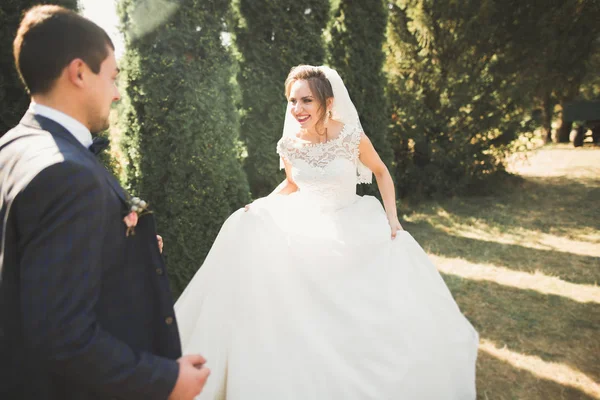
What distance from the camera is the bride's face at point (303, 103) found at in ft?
11.4

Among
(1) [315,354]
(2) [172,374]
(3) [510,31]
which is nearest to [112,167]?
(1) [315,354]

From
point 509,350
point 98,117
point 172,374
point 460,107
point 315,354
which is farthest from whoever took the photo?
point 460,107

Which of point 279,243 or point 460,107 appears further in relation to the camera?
point 460,107

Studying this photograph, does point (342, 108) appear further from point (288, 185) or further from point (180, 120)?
point (180, 120)

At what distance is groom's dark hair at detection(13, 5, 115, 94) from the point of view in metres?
1.20

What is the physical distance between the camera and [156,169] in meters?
4.45

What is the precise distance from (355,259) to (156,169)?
279cm

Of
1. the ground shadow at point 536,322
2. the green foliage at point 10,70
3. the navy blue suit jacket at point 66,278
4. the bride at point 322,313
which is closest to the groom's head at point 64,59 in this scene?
the navy blue suit jacket at point 66,278

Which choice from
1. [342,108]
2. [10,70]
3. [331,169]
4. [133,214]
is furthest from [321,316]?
[10,70]

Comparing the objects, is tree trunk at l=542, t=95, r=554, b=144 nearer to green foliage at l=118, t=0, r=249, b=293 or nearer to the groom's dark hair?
green foliage at l=118, t=0, r=249, b=293

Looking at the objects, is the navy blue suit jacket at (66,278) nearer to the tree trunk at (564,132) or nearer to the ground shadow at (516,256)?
the ground shadow at (516,256)

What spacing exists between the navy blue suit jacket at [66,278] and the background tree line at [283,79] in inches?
113

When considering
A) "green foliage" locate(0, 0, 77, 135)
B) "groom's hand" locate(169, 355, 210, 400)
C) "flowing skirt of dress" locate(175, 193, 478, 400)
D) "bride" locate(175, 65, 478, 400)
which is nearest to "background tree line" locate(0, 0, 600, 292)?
"green foliage" locate(0, 0, 77, 135)

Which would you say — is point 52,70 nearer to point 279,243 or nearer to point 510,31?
point 279,243
